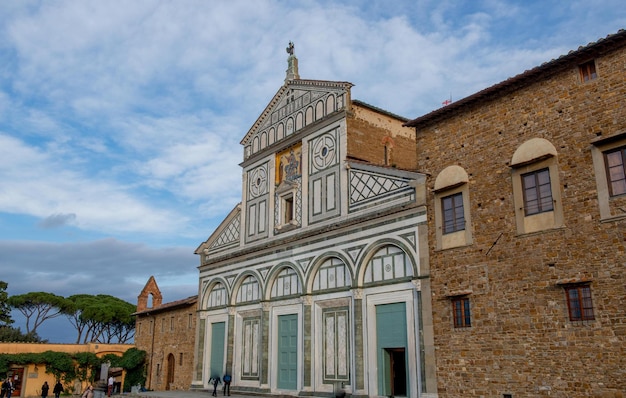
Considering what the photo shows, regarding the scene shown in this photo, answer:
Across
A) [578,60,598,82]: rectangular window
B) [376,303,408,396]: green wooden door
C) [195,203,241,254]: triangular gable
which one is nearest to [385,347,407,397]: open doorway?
[376,303,408,396]: green wooden door

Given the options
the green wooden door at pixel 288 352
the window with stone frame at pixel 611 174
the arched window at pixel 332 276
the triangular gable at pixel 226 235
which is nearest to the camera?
the window with stone frame at pixel 611 174

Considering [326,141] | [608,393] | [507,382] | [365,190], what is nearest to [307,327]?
[365,190]

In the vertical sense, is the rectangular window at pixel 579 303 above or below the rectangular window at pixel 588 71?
below

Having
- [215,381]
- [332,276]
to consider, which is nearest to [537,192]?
[332,276]

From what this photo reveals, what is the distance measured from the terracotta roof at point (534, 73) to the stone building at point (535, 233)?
3cm

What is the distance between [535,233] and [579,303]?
1974 mm

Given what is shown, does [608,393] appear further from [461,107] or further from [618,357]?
[461,107]

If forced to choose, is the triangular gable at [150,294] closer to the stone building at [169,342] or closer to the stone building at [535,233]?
the stone building at [169,342]

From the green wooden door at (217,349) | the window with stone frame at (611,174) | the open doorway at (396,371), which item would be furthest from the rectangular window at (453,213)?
the green wooden door at (217,349)

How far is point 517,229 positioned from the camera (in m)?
14.2

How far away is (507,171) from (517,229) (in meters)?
1.60

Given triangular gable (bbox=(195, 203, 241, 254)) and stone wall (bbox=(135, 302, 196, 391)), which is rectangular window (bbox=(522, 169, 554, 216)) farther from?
stone wall (bbox=(135, 302, 196, 391))

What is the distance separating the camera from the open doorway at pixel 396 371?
57.2ft

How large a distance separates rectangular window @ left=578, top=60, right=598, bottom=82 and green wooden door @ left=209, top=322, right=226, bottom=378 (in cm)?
1884
